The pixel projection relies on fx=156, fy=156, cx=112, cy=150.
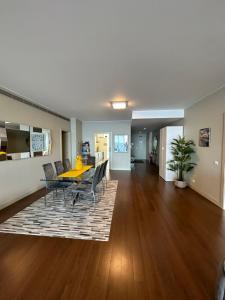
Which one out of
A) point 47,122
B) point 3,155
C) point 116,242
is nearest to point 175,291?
point 116,242

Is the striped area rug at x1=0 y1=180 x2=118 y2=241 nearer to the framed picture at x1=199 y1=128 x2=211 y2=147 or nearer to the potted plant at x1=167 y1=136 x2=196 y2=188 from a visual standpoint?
the potted plant at x1=167 y1=136 x2=196 y2=188

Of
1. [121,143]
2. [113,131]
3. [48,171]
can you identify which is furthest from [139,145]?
[48,171]

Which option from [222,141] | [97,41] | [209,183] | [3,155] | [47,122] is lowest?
[209,183]

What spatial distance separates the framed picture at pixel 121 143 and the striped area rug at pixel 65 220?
4467 millimetres

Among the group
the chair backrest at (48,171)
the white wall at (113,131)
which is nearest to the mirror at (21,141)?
the chair backrest at (48,171)

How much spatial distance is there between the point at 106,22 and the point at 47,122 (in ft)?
14.5

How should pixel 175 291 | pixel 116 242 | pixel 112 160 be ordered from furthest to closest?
1. pixel 112 160
2. pixel 116 242
3. pixel 175 291

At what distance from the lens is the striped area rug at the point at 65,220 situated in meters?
2.58

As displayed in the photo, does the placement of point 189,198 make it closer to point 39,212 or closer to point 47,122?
point 39,212

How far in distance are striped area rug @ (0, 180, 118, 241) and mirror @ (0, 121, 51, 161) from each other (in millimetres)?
1308

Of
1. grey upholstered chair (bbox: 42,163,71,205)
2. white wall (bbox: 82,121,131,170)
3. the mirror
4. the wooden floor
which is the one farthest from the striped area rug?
white wall (bbox: 82,121,131,170)

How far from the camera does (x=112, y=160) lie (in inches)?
331

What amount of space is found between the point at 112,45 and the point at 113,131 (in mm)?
6288

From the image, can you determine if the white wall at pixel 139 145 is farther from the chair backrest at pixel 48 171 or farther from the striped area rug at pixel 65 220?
the chair backrest at pixel 48 171
